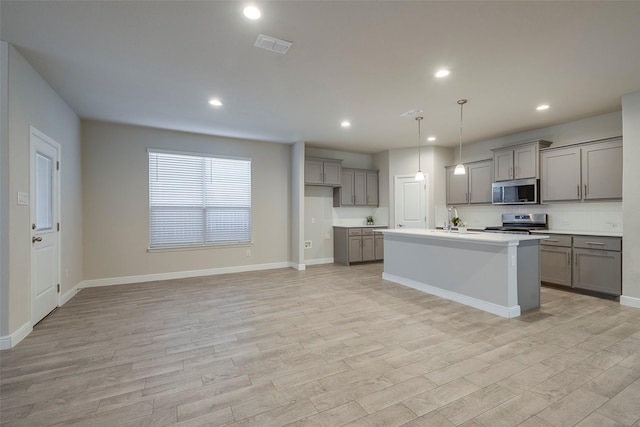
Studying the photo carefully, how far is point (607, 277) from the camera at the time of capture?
4152 mm

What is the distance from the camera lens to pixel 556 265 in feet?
15.5

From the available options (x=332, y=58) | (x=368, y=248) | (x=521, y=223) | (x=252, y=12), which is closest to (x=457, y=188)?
(x=521, y=223)

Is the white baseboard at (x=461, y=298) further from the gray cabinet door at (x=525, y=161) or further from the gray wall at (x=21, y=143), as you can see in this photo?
the gray wall at (x=21, y=143)

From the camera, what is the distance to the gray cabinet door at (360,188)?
7.42 m

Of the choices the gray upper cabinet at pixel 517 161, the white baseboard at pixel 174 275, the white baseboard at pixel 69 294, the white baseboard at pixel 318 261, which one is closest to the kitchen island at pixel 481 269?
the gray upper cabinet at pixel 517 161

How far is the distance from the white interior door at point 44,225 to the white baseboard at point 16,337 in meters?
0.18

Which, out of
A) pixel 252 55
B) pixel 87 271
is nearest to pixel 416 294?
pixel 252 55

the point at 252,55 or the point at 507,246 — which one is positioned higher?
the point at 252,55

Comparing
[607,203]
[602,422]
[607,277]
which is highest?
[607,203]

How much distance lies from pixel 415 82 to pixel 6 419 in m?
4.59

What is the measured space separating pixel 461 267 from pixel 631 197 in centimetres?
240

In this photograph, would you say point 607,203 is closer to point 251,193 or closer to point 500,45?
point 500,45

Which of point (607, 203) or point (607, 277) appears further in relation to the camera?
point (607, 203)

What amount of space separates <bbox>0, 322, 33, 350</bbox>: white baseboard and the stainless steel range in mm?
6894
